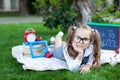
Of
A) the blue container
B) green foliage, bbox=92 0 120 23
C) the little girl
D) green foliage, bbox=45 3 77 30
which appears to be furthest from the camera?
green foliage, bbox=45 3 77 30

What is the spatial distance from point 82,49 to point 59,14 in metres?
6.37

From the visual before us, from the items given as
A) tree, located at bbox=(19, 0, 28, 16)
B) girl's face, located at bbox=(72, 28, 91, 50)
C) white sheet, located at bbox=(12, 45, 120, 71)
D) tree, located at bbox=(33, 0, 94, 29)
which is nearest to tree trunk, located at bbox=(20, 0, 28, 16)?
tree, located at bbox=(19, 0, 28, 16)

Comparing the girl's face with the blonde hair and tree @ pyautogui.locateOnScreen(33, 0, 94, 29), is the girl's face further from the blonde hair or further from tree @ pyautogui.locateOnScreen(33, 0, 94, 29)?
tree @ pyautogui.locateOnScreen(33, 0, 94, 29)

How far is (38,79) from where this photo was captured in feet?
16.0

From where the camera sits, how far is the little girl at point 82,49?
522 centimetres

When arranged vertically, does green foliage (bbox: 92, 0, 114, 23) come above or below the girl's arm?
above

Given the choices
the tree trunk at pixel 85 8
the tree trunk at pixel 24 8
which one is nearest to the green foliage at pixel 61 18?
the tree trunk at pixel 85 8

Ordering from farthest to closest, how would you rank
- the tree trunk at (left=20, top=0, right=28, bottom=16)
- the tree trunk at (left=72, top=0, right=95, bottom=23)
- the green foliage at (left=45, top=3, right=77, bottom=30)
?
1. the tree trunk at (left=20, top=0, right=28, bottom=16)
2. the green foliage at (left=45, top=3, right=77, bottom=30)
3. the tree trunk at (left=72, top=0, right=95, bottom=23)

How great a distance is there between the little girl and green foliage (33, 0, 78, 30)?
5800 mm

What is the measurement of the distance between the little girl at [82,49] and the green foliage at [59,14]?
19.0ft

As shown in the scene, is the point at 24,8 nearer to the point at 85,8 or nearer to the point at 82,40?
the point at 85,8

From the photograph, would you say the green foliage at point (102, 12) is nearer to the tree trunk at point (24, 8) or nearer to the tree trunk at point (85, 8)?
the tree trunk at point (85, 8)

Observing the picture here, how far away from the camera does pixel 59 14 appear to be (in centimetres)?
1158

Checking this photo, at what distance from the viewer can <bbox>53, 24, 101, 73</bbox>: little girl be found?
5.22m
